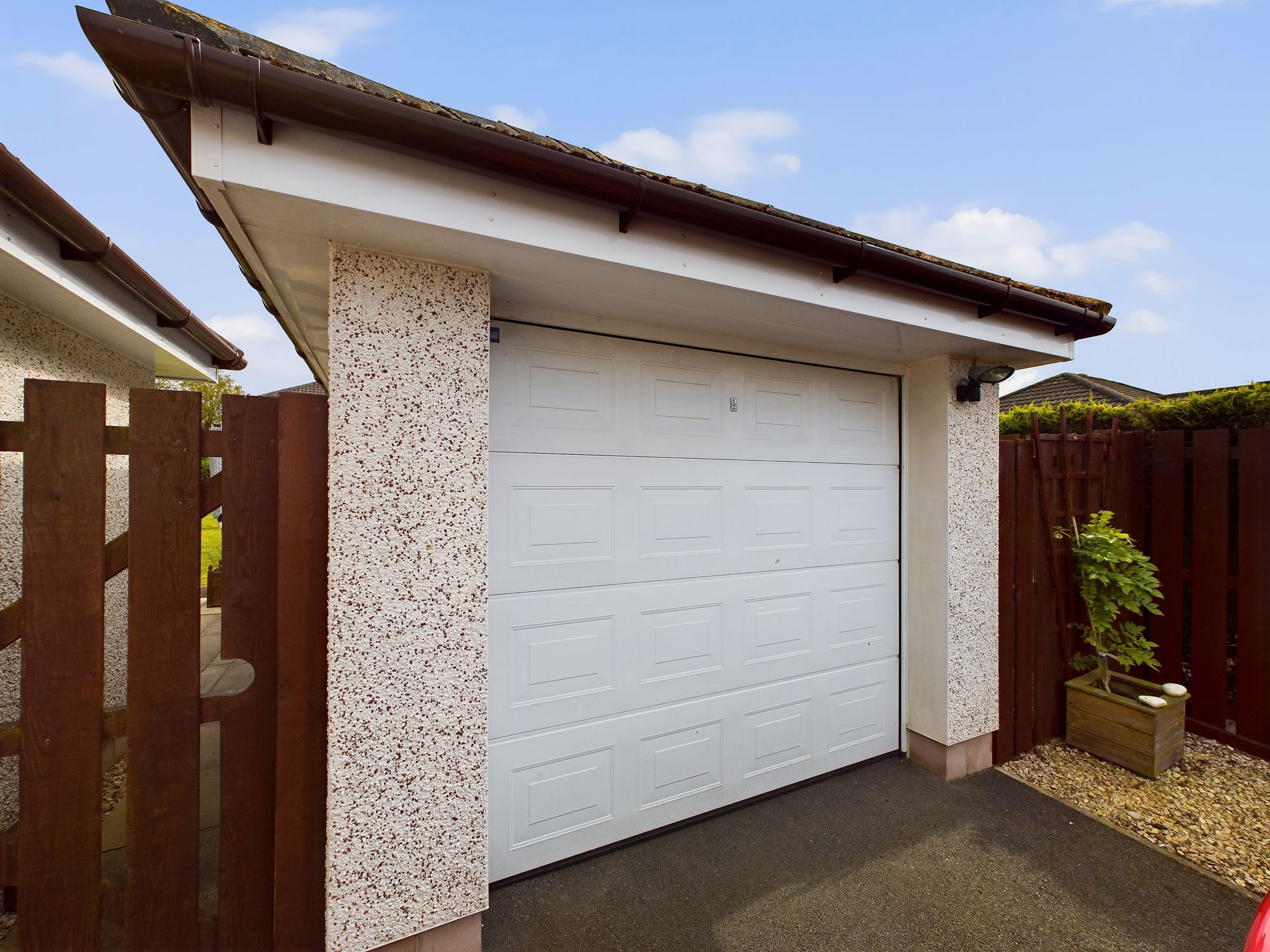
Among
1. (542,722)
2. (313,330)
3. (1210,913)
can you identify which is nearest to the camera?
(1210,913)

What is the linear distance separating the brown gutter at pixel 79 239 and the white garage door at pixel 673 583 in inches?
99.2

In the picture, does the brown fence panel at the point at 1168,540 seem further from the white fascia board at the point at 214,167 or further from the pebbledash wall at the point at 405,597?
the white fascia board at the point at 214,167

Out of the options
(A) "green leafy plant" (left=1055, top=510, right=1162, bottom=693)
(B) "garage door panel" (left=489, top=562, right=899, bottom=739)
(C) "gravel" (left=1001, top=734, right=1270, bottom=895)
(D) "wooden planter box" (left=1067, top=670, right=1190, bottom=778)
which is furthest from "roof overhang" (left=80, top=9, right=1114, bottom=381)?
(C) "gravel" (left=1001, top=734, right=1270, bottom=895)

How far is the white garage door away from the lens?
3.48 meters

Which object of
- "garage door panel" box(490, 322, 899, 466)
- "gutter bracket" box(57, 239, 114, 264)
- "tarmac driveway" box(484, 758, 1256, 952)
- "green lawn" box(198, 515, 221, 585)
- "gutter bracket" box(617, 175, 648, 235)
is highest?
"gutter bracket" box(57, 239, 114, 264)

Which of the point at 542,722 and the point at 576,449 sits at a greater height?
the point at 576,449

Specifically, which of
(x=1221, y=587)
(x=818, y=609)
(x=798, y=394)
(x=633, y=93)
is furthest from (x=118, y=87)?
(x=1221, y=587)

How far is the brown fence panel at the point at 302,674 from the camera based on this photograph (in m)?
2.52

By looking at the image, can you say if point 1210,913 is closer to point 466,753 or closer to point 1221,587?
point 1221,587

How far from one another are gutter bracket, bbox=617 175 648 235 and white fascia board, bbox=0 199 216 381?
11.3 ft

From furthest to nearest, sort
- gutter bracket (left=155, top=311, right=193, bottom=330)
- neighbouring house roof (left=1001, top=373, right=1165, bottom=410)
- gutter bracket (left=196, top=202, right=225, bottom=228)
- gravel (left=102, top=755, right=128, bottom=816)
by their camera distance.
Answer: neighbouring house roof (left=1001, top=373, right=1165, bottom=410) → gutter bracket (left=155, top=311, right=193, bottom=330) → gravel (left=102, top=755, right=128, bottom=816) → gutter bracket (left=196, top=202, right=225, bottom=228)

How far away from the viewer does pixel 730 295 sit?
324 cm

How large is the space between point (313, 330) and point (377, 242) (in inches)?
91.8

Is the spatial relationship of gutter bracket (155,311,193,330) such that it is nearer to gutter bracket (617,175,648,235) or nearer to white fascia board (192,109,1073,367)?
white fascia board (192,109,1073,367)
